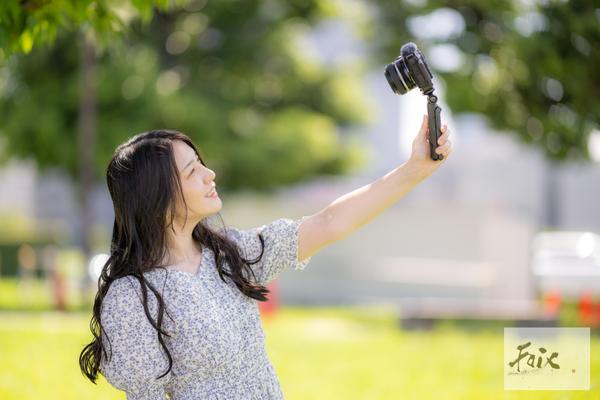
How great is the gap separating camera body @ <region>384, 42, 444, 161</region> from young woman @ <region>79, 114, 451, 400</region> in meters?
0.04

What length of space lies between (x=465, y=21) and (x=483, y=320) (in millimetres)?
3843

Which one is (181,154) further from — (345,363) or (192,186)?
(345,363)

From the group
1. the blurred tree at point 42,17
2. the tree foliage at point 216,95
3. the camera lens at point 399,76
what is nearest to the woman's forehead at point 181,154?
the camera lens at point 399,76

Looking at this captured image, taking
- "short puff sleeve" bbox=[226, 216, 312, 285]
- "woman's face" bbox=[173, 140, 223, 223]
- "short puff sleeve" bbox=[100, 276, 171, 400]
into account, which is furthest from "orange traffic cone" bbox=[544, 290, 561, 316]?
"short puff sleeve" bbox=[100, 276, 171, 400]

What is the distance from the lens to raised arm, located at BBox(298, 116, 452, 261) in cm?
275

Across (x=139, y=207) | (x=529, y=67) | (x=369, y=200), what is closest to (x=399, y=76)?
(x=369, y=200)

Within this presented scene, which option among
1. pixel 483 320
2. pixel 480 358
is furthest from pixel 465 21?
pixel 480 358

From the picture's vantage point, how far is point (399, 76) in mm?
2695

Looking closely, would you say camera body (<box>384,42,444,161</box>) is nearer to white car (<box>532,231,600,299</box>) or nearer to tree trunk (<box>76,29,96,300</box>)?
white car (<box>532,231,600,299</box>)

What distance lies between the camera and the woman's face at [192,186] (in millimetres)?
2750

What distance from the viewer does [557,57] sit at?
30.8ft

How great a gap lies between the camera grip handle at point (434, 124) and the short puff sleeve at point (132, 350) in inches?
39.3

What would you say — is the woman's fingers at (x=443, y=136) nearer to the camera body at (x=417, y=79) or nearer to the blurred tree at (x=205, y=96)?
the camera body at (x=417, y=79)

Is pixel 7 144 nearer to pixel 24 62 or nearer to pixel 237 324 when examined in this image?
pixel 24 62
